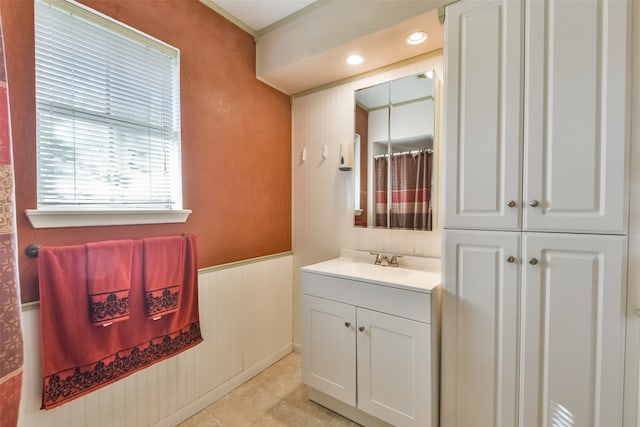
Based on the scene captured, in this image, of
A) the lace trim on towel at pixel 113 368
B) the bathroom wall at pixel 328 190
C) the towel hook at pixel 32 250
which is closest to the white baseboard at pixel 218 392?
the bathroom wall at pixel 328 190

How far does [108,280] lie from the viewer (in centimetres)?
133

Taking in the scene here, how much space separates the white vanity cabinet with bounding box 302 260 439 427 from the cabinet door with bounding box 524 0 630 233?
2.17 ft

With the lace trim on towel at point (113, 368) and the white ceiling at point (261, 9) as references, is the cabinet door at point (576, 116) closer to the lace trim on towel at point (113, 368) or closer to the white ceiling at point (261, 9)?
the white ceiling at point (261, 9)

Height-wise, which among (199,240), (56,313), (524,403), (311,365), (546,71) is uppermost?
(546,71)

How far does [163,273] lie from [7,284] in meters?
0.61

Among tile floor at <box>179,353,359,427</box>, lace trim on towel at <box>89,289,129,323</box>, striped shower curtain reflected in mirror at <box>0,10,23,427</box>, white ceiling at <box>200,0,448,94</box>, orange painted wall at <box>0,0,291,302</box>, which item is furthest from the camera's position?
tile floor at <box>179,353,359,427</box>

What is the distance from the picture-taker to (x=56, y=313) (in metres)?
1.21

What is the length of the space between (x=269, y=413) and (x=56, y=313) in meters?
1.29

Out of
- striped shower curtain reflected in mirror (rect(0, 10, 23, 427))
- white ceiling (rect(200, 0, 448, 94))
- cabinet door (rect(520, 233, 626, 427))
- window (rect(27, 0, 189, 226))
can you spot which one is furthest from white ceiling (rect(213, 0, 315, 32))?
cabinet door (rect(520, 233, 626, 427))

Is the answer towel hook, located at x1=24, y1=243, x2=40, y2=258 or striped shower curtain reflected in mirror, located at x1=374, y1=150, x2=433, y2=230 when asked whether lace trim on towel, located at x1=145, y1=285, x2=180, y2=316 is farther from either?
striped shower curtain reflected in mirror, located at x1=374, y1=150, x2=433, y2=230

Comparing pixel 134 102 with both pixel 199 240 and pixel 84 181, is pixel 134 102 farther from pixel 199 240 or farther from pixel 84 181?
pixel 199 240

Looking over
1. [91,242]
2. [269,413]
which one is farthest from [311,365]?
[91,242]

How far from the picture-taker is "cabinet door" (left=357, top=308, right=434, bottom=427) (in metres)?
1.42

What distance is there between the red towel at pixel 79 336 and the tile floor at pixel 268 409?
55 cm
